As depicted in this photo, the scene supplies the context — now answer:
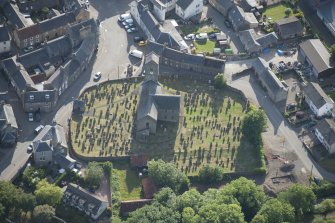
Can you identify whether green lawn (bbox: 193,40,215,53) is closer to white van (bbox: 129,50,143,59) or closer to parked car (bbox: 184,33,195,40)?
parked car (bbox: 184,33,195,40)

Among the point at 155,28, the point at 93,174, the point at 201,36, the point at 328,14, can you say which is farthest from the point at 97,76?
the point at 328,14

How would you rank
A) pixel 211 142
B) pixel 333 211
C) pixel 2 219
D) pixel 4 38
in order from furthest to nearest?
pixel 4 38 → pixel 211 142 → pixel 333 211 → pixel 2 219

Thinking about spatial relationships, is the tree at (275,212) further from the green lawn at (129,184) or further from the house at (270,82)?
the house at (270,82)

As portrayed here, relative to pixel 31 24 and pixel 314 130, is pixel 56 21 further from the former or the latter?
pixel 314 130

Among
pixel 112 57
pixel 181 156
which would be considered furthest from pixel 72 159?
pixel 112 57

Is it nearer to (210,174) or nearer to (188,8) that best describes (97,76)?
(188,8)

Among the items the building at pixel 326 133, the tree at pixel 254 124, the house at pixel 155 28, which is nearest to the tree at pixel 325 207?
the building at pixel 326 133
